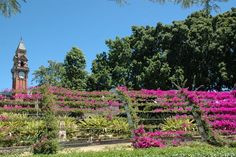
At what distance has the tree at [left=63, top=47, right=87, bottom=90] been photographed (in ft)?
95.2

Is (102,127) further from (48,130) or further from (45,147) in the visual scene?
(45,147)

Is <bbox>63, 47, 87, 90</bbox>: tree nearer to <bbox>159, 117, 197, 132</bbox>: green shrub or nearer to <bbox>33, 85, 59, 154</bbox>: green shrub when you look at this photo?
<bbox>159, 117, 197, 132</bbox>: green shrub

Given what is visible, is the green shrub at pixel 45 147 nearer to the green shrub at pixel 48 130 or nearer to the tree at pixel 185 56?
the green shrub at pixel 48 130

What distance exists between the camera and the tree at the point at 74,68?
29031mm

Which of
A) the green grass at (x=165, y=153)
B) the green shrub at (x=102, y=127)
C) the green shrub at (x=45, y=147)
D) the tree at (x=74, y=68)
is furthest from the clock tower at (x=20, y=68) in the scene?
the green grass at (x=165, y=153)

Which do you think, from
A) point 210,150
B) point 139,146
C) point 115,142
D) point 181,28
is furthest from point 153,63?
point 210,150

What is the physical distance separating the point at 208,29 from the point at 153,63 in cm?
391

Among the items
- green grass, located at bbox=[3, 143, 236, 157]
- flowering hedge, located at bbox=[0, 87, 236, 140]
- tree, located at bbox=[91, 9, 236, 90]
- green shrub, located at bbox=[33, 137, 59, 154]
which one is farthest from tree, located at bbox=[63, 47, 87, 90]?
green grass, located at bbox=[3, 143, 236, 157]

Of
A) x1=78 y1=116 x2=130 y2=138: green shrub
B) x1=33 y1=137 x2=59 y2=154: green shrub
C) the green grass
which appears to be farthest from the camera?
x1=78 y1=116 x2=130 y2=138: green shrub

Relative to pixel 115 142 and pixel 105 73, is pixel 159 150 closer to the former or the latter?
pixel 115 142

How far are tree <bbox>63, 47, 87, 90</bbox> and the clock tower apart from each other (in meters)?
17.9

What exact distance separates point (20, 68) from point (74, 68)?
19.6 metres

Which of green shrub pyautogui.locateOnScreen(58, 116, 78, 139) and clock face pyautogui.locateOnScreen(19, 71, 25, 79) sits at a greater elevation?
clock face pyautogui.locateOnScreen(19, 71, 25, 79)

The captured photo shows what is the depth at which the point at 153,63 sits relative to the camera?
82.3ft
